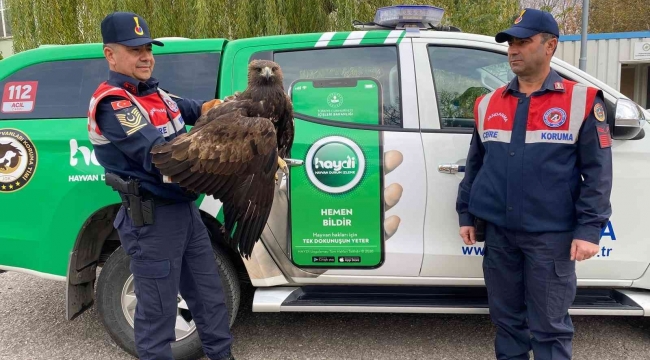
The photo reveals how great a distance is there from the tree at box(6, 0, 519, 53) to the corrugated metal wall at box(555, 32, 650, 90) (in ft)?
22.9

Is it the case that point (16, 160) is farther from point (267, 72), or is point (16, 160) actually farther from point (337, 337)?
point (337, 337)

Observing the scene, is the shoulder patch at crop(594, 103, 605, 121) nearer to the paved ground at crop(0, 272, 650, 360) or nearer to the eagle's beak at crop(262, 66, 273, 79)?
the eagle's beak at crop(262, 66, 273, 79)

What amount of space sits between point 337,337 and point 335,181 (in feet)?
3.94

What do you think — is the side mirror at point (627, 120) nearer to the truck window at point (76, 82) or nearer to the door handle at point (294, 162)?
the door handle at point (294, 162)

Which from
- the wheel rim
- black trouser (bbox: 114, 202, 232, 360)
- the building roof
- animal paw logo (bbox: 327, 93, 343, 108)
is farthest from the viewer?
the building roof

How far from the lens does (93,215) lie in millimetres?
2953

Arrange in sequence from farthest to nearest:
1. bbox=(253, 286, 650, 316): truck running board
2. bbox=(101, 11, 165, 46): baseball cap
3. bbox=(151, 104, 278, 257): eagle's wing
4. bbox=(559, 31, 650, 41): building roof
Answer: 1. bbox=(559, 31, 650, 41): building roof
2. bbox=(253, 286, 650, 316): truck running board
3. bbox=(101, 11, 165, 46): baseball cap
4. bbox=(151, 104, 278, 257): eagle's wing

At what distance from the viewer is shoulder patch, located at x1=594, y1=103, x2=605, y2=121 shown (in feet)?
7.06

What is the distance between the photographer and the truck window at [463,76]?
2936 mm

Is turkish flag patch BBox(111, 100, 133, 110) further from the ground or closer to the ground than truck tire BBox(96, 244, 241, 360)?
further from the ground

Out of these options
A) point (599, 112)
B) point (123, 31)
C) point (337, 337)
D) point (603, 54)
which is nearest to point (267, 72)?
point (123, 31)

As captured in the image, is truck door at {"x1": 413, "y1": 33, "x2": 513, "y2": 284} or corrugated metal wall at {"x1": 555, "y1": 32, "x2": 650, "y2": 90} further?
corrugated metal wall at {"x1": 555, "y1": 32, "x2": 650, "y2": 90}

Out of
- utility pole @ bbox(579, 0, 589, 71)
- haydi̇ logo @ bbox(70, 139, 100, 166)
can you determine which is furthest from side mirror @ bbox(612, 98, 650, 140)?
utility pole @ bbox(579, 0, 589, 71)

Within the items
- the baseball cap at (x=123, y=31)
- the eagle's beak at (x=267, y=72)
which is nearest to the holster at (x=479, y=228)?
the eagle's beak at (x=267, y=72)
